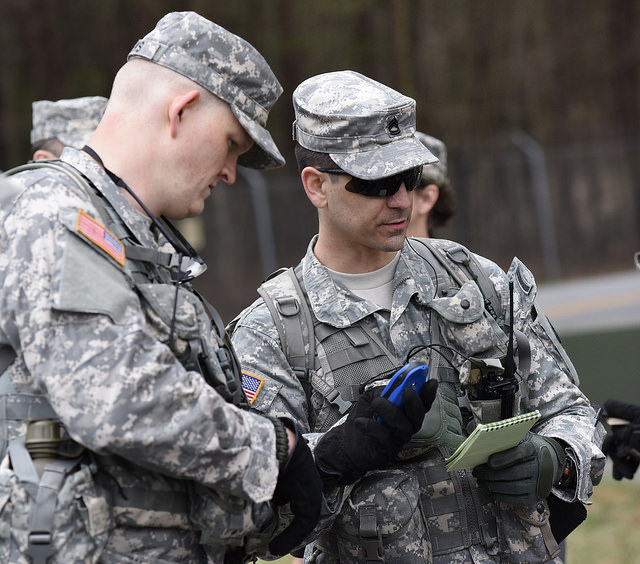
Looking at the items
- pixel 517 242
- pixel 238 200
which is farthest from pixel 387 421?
pixel 517 242

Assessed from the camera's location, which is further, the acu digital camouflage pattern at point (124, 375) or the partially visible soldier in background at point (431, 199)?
the partially visible soldier in background at point (431, 199)

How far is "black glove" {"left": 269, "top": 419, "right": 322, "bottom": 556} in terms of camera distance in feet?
7.64

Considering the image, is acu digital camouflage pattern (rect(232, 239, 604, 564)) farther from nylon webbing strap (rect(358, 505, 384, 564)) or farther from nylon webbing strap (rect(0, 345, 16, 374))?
nylon webbing strap (rect(0, 345, 16, 374))

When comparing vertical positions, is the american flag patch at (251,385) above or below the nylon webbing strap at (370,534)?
above

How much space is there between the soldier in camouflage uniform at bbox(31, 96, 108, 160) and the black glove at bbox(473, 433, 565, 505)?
119 inches

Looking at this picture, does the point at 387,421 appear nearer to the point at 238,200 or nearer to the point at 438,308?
the point at 438,308

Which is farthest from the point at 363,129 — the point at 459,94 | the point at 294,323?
the point at 459,94

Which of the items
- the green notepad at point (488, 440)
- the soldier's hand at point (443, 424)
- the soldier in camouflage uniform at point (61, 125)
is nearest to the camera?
the green notepad at point (488, 440)

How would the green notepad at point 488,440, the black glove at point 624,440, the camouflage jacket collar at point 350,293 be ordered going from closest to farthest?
the green notepad at point 488,440, the camouflage jacket collar at point 350,293, the black glove at point 624,440

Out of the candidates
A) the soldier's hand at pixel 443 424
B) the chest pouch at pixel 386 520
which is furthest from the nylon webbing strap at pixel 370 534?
the soldier's hand at pixel 443 424

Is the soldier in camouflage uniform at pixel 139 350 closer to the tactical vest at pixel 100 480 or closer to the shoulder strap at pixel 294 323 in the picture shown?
the tactical vest at pixel 100 480

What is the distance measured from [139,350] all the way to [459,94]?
19271 millimetres

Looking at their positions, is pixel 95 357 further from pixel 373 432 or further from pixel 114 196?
pixel 373 432

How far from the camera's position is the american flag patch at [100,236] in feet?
6.88
